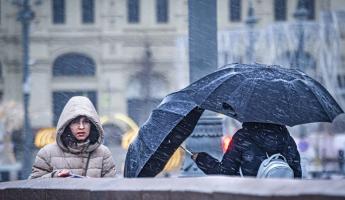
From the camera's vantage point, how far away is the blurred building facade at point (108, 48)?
4862 centimetres

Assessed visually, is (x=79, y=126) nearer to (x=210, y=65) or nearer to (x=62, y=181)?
(x=62, y=181)

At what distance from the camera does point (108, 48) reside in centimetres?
4966

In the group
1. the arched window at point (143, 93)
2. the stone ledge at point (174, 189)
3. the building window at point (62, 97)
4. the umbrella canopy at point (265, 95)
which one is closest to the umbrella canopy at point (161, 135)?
the umbrella canopy at point (265, 95)

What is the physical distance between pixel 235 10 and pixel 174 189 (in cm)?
4630

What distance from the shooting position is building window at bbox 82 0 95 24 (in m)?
50.2

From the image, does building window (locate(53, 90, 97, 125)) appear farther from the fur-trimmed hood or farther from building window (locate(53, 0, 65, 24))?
the fur-trimmed hood

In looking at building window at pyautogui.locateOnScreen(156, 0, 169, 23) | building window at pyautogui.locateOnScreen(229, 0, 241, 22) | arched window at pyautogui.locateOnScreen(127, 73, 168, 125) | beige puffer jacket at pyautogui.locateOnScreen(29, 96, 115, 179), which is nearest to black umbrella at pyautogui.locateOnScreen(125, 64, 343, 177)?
beige puffer jacket at pyautogui.locateOnScreen(29, 96, 115, 179)

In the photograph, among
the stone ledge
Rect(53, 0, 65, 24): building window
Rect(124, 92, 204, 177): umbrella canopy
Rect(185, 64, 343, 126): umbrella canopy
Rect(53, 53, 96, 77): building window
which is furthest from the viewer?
Rect(53, 0, 65, 24): building window

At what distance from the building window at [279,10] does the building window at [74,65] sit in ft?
32.9

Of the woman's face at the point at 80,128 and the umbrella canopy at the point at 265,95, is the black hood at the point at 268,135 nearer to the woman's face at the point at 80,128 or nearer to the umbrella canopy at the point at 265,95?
the umbrella canopy at the point at 265,95

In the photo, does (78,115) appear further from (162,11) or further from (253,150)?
(162,11)

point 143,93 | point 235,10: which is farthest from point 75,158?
point 235,10

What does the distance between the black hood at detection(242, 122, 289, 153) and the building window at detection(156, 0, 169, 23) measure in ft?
148

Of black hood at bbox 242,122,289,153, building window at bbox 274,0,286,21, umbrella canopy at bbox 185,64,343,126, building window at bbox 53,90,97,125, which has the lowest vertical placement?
building window at bbox 53,90,97,125
